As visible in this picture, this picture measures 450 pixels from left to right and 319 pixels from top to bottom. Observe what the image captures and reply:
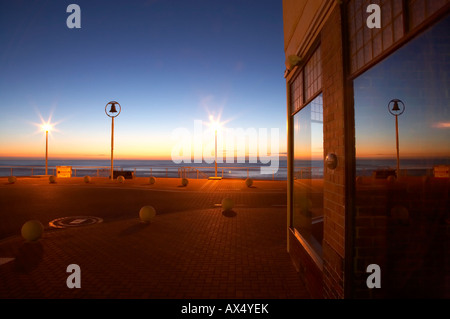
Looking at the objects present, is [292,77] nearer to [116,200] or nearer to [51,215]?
[51,215]

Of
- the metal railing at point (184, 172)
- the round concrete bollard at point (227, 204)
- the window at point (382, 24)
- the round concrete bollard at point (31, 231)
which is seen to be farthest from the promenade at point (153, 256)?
the metal railing at point (184, 172)

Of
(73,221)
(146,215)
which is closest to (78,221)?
(73,221)

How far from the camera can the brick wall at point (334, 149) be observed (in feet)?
9.40

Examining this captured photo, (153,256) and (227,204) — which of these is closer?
(153,256)

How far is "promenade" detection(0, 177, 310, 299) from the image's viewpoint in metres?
4.20

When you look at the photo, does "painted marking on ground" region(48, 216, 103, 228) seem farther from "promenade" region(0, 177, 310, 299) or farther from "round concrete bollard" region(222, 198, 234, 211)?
"round concrete bollard" region(222, 198, 234, 211)

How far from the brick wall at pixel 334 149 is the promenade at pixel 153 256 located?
1.23 m

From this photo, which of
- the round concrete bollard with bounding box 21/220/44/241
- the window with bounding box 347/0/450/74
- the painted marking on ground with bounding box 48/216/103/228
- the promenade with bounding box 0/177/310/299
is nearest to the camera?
the window with bounding box 347/0/450/74

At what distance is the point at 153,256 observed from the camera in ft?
18.4

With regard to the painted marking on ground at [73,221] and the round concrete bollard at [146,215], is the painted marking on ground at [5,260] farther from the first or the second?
the round concrete bollard at [146,215]

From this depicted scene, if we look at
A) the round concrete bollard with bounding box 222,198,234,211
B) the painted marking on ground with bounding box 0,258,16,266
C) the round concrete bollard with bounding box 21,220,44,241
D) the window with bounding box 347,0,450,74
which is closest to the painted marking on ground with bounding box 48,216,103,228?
the round concrete bollard with bounding box 21,220,44,241

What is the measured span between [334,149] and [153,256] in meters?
4.51

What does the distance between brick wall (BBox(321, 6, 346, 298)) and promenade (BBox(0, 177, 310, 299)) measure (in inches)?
48.4

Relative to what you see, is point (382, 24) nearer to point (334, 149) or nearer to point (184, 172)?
point (334, 149)
